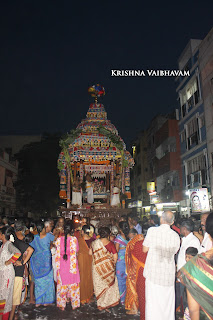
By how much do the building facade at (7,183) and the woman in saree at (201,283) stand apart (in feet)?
94.1

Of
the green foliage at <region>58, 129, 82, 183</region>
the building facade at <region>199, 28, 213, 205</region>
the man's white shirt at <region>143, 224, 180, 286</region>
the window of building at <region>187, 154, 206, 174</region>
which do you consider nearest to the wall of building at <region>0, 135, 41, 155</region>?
the green foliage at <region>58, 129, 82, 183</region>

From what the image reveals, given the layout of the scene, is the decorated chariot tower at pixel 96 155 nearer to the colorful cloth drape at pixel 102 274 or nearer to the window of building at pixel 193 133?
the window of building at pixel 193 133

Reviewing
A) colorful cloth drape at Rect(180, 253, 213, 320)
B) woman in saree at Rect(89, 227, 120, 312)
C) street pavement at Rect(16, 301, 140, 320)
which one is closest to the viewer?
colorful cloth drape at Rect(180, 253, 213, 320)

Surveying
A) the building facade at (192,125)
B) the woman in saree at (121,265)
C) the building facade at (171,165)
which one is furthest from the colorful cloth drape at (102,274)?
the building facade at (171,165)

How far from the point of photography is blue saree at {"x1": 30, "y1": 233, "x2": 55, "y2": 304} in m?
6.04

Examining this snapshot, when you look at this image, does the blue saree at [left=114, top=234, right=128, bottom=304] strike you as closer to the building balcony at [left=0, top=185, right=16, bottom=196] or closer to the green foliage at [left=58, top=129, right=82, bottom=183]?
the green foliage at [left=58, top=129, right=82, bottom=183]

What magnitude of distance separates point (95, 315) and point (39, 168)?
2104cm

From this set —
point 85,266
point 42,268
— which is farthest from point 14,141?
point 42,268

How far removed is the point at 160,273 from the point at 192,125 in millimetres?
17653

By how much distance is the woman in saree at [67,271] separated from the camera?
5.82 meters

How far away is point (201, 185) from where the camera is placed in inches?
702

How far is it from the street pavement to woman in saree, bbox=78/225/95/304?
36 centimetres

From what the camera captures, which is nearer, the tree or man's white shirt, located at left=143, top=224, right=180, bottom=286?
man's white shirt, located at left=143, top=224, right=180, bottom=286

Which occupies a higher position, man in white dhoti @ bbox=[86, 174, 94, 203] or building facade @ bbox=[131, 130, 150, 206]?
building facade @ bbox=[131, 130, 150, 206]
